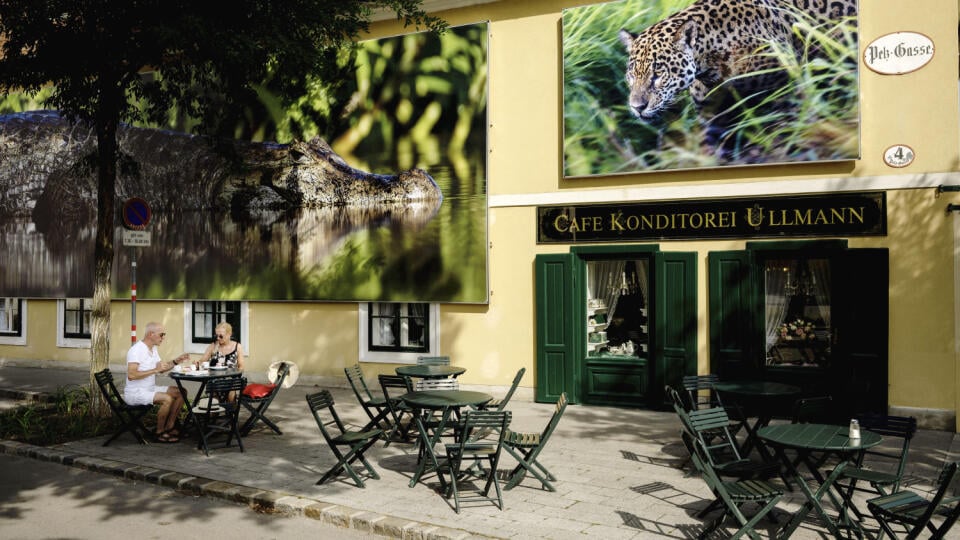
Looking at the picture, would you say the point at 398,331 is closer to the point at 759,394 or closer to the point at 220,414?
the point at 220,414

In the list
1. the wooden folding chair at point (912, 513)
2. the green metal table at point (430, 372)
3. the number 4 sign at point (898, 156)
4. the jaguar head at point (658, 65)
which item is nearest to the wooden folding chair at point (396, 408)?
the green metal table at point (430, 372)

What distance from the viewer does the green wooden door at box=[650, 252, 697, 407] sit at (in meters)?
11.1

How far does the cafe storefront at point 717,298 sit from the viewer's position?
10188 millimetres

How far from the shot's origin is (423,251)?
12773mm

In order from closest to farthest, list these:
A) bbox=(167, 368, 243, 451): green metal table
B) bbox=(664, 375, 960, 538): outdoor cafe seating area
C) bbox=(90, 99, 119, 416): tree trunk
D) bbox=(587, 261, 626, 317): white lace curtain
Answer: bbox=(664, 375, 960, 538): outdoor cafe seating area, bbox=(167, 368, 243, 451): green metal table, bbox=(90, 99, 119, 416): tree trunk, bbox=(587, 261, 626, 317): white lace curtain

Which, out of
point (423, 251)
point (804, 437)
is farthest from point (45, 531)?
point (423, 251)

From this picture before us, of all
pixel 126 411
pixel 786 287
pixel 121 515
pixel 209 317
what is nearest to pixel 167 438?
pixel 126 411

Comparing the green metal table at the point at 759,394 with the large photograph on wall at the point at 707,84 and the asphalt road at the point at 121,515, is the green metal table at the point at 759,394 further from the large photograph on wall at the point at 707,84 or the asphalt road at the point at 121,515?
the asphalt road at the point at 121,515

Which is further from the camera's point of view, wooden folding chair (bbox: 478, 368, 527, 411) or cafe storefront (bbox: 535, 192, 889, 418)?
cafe storefront (bbox: 535, 192, 889, 418)

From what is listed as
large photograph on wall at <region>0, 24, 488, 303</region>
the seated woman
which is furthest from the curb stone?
large photograph on wall at <region>0, 24, 488, 303</region>

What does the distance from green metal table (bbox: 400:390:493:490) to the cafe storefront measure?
12.7 ft

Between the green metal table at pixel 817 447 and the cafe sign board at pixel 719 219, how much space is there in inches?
186

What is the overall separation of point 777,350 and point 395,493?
20.6ft

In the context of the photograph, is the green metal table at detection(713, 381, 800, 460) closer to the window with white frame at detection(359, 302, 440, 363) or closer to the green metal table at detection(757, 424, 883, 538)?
the green metal table at detection(757, 424, 883, 538)
